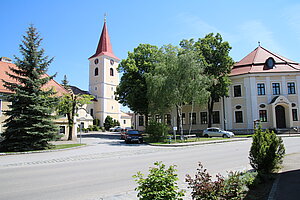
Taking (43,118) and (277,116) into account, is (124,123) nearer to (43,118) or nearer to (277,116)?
(277,116)

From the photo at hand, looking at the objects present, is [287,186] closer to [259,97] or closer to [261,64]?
[259,97]

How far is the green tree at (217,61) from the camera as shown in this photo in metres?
36.1

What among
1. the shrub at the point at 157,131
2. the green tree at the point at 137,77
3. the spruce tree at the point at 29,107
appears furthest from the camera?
the green tree at the point at 137,77

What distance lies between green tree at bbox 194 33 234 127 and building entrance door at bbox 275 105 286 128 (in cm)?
899

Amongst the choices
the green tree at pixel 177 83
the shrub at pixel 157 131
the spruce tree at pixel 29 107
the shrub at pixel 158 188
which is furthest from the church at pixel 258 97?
the shrub at pixel 158 188

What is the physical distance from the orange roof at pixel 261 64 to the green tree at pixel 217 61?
363cm

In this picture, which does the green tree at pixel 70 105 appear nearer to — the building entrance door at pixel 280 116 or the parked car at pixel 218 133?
the parked car at pixel 218 133

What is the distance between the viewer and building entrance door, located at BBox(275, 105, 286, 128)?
36.4 meters

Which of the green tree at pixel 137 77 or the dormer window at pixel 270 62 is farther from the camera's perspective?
the dormer window at pixel 270 62

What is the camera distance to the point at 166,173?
4.07 metres

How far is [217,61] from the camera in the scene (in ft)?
123

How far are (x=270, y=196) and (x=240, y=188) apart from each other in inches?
30.7

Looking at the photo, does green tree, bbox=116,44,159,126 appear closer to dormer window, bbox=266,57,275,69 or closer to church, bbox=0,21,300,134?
church, bbox=0,21,300,134

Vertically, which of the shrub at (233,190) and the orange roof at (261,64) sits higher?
the orange roof at (261,64)
